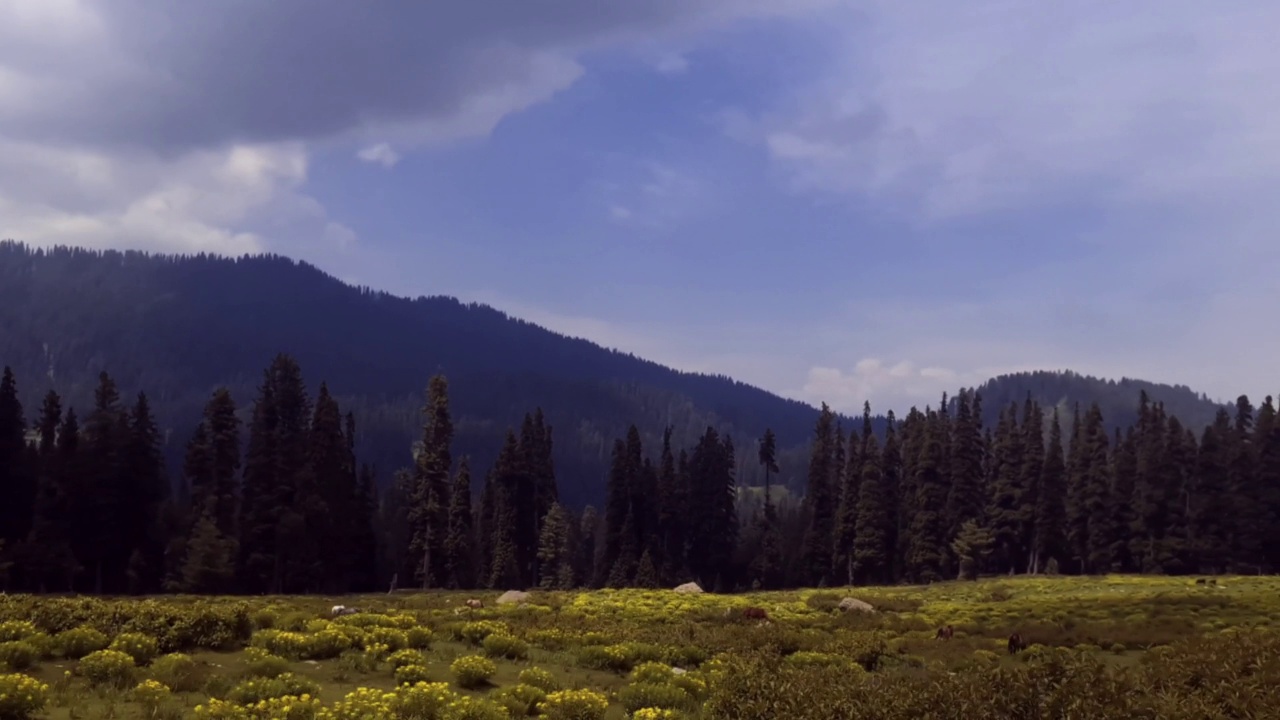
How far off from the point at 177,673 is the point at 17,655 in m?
2.59

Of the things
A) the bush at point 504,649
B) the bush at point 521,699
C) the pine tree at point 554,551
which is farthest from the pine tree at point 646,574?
the bush at point 521,699

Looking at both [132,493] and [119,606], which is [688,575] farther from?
[119,606]

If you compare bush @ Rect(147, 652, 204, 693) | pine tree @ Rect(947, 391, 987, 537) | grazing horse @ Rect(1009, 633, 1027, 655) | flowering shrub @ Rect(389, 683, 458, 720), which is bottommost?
grazing horse @ Rect(1009, 633, 1027, 655)

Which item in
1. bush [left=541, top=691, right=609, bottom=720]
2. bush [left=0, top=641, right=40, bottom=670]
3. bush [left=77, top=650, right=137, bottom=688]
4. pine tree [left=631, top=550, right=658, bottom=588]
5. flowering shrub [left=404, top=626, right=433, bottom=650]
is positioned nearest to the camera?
bush [left=541, top=691, right=609, bottom=720]

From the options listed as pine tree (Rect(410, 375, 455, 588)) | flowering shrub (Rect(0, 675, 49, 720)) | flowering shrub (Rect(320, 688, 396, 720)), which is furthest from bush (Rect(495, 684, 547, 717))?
pine tree (Rect(410, 375, 455, 588))

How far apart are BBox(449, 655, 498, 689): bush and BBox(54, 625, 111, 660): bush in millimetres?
6503

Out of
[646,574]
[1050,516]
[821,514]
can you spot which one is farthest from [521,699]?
[821,514]

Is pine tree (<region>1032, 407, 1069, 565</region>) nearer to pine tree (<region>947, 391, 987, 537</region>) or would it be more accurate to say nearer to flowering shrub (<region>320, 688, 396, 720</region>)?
pine tree (<region>947, 391, 987, 537</region>)

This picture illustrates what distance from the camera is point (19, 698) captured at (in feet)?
40.0

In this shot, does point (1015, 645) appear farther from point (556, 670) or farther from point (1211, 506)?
point (1211, 506)

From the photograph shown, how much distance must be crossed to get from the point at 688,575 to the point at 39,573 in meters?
56.0

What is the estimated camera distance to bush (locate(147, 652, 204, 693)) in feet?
48.0

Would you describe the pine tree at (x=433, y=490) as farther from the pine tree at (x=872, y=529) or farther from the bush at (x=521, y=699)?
the bush at (x=521, y=699)

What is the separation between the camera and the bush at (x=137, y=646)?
53.2ft
